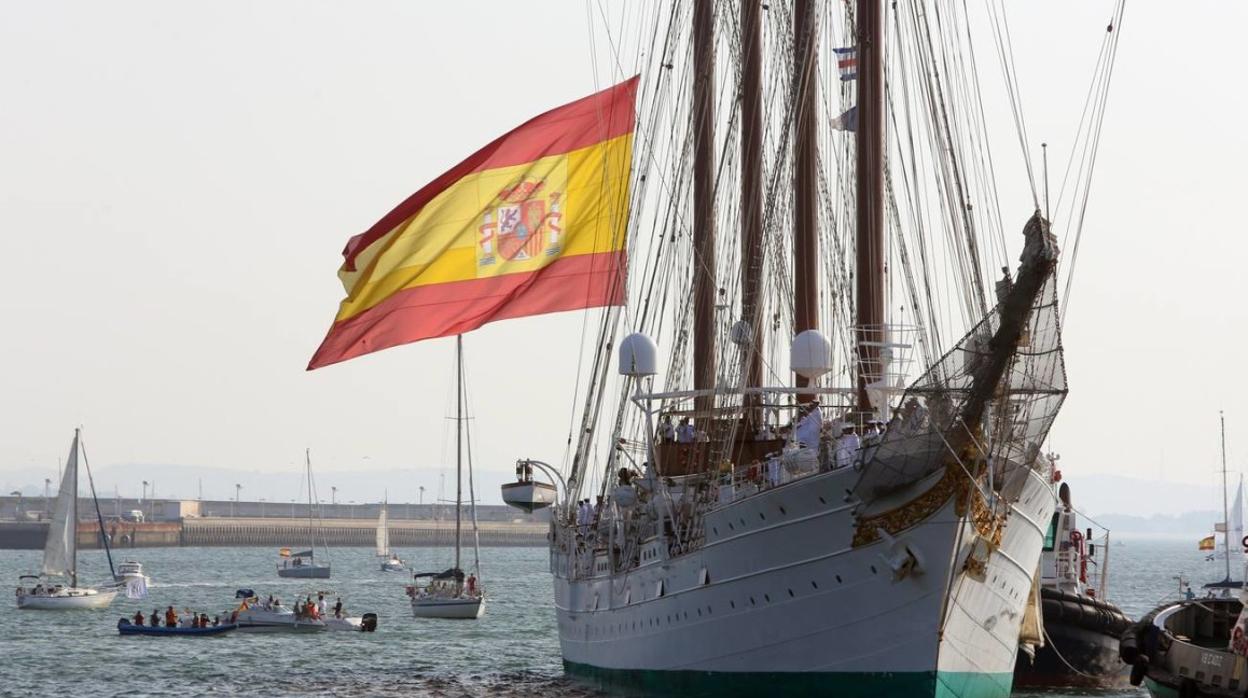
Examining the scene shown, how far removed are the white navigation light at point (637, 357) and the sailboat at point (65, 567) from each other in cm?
6608

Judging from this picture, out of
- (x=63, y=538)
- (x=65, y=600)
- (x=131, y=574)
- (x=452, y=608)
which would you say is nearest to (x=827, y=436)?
(x=452, y=608)

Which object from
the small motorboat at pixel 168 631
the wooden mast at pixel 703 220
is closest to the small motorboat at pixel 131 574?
the small motorboat at pixel 168 631

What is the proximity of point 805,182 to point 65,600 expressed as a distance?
68547 mm

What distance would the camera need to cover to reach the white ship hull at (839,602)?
4106cm

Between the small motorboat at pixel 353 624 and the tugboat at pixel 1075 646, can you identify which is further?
the small motorboat at pixel 353 624

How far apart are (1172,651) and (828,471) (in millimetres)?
8443

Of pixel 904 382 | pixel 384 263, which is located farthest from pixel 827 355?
pixel 384 263

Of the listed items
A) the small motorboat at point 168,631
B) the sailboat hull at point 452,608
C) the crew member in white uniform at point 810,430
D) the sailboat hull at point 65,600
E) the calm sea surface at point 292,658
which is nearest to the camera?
the crew member in white uniform at point 810,430

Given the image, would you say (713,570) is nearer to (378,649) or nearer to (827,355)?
(827,355)

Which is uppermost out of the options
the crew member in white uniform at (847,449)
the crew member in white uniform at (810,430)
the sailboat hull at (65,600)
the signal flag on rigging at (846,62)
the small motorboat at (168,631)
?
the signal flag on rigging at (846,62)

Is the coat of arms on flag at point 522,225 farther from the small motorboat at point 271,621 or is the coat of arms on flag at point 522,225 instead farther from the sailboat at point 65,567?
the sailboat at point 65,567

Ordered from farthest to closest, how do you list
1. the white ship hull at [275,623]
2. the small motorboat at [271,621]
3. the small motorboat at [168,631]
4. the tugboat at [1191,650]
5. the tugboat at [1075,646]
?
the white ship hull at [275,623]
the small motorboat at [271,621]
the small motorboat at [168,631]
the tugboat at [1075,646]
the tugboat at [1191,650]

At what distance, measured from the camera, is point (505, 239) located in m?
57.3

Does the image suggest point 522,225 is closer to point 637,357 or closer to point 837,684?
point 637,357
